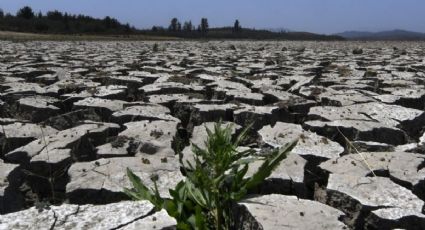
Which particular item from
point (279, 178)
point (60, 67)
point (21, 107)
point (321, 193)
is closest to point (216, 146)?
point (279, 178)

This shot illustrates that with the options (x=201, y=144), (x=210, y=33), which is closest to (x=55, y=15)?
(x=210, y=33)

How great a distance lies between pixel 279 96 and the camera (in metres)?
4.06

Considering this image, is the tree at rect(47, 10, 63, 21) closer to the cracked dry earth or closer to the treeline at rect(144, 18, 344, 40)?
the treeline at rect(144, 18, 344, 40)

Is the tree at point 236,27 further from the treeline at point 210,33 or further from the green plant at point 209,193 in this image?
the green plant at point 209,193

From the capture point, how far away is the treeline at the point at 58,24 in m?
25.0

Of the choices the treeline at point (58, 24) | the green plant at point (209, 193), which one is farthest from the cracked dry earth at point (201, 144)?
the treeline at point (58, 24)

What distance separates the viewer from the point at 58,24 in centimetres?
Result: 2612

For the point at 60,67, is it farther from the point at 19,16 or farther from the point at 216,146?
the point at 19,16

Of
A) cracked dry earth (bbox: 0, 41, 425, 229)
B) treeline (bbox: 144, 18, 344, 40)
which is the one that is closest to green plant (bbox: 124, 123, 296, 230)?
cracked dry earth (bbox: 0, 41, 425, 229)

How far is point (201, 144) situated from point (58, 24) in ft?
82.1

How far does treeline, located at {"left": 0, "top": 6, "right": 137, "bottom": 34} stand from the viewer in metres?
25.0

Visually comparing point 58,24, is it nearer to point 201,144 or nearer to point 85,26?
point 85,26

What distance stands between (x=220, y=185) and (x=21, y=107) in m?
2.31

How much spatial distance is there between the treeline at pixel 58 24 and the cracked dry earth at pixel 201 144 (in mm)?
21317
